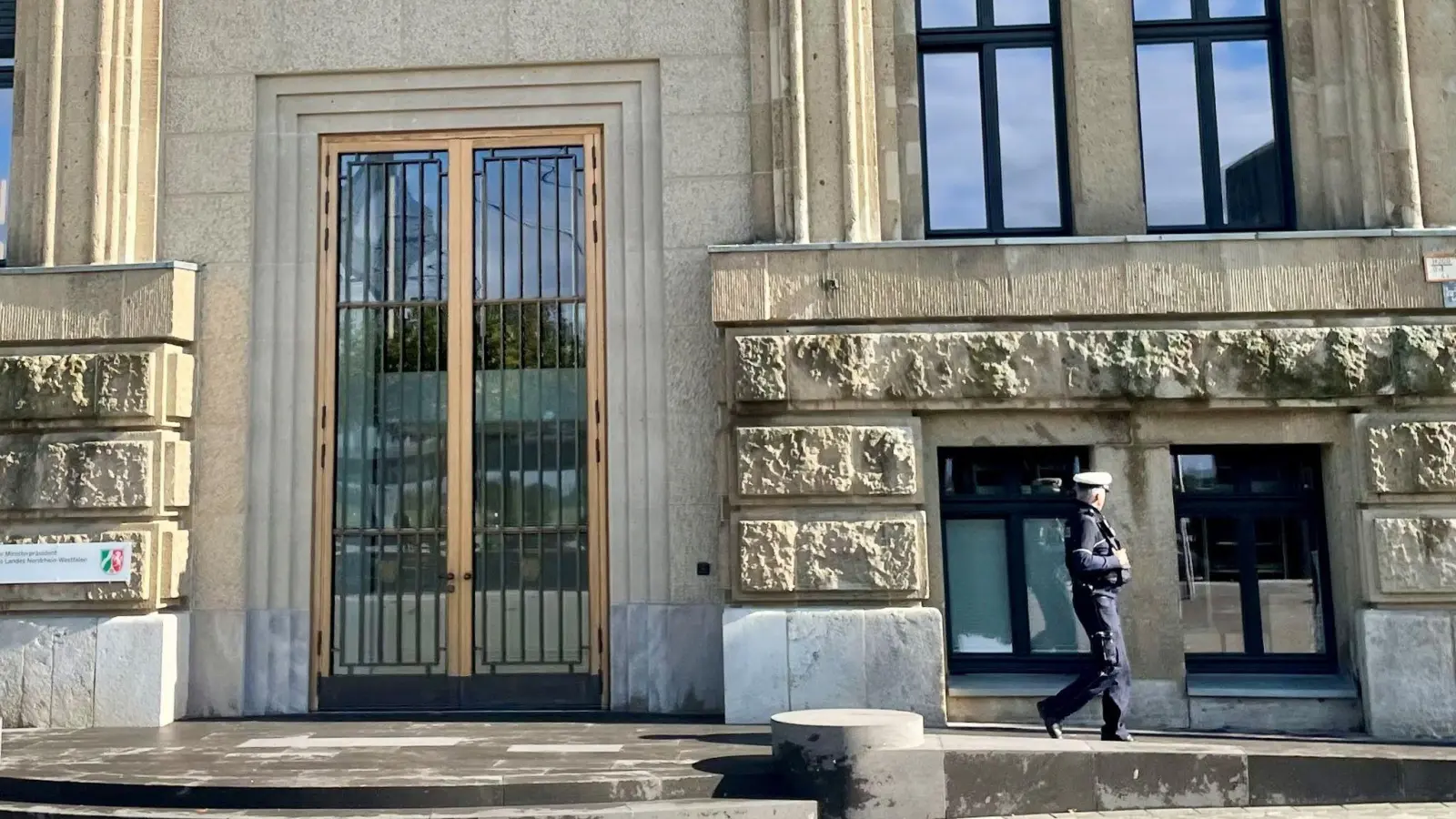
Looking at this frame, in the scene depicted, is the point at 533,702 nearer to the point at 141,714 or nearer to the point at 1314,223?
the point at 141,714

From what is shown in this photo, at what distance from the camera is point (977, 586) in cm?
971

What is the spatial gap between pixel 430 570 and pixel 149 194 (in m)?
3.92

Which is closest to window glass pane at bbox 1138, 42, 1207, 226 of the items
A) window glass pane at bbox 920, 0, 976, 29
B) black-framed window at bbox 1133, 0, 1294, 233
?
black-framed window at bbox 1133, 0, 1294, 233

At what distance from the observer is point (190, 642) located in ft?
32.8

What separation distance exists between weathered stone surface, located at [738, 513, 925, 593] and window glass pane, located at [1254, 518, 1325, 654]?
8.86 feet

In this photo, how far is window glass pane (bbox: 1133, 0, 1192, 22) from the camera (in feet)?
33.4

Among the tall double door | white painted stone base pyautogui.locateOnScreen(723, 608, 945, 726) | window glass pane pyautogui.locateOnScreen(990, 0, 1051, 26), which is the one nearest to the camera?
white painted stone base pyautogui.locateOnScreen(723, 608, 945, 726)

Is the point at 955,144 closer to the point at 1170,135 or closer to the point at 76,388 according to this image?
the point at 1170,135

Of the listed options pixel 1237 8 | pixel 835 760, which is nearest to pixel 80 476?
pixel 835 760

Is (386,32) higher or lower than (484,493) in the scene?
higher

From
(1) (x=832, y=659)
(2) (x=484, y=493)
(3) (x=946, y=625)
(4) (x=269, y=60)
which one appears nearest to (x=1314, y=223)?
(3) (x=946, y=625)

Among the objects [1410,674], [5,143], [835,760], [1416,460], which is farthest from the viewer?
[5,143]

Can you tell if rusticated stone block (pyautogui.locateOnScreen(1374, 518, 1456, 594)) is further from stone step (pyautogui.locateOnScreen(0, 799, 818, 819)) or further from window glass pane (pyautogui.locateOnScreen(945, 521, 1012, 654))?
stone step (pyautogui.locateOnScreen(0, 799, 818, 819))

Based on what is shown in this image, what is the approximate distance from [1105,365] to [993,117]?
2.37 m
